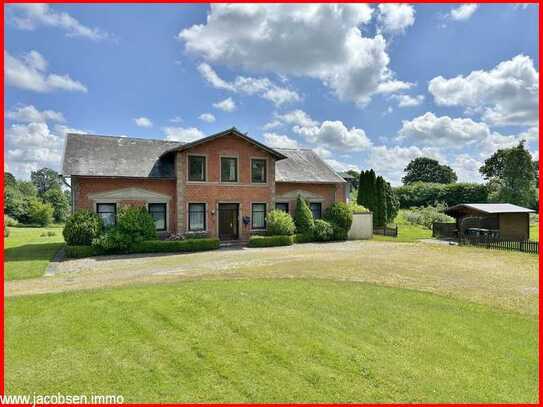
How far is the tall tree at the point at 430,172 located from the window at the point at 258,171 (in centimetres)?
8696

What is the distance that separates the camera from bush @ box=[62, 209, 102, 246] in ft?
55.9

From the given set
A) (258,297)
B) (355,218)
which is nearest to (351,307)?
A: (258,297)

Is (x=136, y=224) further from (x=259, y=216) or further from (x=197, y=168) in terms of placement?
(x=259, y=216)

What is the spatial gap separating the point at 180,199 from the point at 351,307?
14601mm

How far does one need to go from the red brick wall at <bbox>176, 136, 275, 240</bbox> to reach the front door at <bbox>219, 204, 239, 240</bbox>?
14.8 inches

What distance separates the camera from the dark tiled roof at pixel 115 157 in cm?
1881

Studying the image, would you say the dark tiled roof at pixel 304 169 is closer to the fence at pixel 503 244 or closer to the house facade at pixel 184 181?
the house facade at pixel 184 181

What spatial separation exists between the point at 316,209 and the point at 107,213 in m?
14.3

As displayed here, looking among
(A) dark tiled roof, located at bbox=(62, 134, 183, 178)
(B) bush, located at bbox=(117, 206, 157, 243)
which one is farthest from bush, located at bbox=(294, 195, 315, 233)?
(B) bush, located at bbox=(117, 206, 157, 243)

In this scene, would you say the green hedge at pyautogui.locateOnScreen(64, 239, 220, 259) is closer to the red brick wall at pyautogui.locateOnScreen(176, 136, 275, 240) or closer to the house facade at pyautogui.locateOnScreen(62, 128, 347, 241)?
the house facade at pyautogui.locateOnScreen(62, 128, 347, 241)

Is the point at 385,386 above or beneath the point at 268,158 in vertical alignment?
beneath

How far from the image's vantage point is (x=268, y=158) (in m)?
22.5

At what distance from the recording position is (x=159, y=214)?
20.3 metres

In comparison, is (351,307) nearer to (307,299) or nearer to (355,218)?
(307,299)
